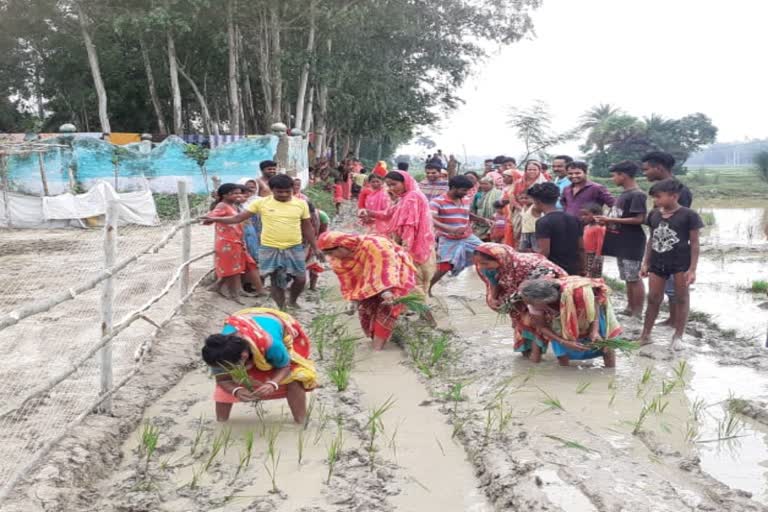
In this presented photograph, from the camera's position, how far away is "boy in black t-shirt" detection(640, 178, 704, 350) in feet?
17.2

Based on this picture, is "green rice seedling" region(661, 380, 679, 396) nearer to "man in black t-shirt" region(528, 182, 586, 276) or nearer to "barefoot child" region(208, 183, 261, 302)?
"man in black t-shirt" region(528, 182, 586, 276)

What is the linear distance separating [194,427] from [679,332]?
3697 mm

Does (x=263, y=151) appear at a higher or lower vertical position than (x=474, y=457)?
higher

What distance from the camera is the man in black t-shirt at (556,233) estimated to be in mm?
5348

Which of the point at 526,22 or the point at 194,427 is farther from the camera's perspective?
the point at 526,22

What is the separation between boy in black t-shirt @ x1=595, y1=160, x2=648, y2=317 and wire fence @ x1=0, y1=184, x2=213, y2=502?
12.1 ft

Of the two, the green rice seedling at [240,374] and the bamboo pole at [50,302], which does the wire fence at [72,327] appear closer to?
the bamboo pole at [50,302]

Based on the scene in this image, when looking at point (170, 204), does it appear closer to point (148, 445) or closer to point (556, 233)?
point (556, 233)

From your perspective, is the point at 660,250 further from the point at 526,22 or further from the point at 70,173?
the point at 526,22

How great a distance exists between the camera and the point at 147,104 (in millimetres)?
29375

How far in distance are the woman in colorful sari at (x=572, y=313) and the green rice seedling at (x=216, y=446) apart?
2.06 meters

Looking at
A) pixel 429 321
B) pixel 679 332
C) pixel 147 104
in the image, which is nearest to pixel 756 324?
pixel 679 332

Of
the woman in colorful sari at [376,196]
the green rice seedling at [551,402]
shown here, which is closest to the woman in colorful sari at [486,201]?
the woman in colorful sari at [376,196]

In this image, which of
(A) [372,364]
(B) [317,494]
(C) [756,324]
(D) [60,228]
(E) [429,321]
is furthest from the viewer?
(D) [60,228]
